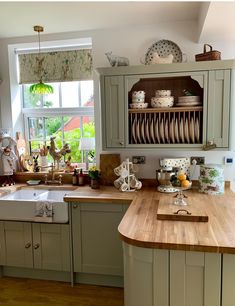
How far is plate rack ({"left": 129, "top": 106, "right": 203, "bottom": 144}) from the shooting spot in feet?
7.80

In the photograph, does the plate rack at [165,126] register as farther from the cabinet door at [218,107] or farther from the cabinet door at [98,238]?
the cabinet door at [98,238]

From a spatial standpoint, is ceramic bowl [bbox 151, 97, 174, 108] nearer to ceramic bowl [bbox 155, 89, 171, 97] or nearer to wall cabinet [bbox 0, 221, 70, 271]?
ceramic bowl [bbox 155, 89, 171, 97]

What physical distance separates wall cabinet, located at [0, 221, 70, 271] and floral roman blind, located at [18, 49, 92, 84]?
5.38ft

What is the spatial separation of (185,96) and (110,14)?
1003 millimetres

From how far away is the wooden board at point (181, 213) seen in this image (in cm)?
167

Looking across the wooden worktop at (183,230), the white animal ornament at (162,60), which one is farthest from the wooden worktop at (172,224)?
the white animal ornament at (162,60)

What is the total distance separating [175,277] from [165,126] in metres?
1.42

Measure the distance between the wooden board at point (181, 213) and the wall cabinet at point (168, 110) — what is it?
25.8 inches

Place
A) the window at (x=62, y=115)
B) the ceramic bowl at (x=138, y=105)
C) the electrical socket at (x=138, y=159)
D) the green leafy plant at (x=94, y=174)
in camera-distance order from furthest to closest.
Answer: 1. the window at (x=62, y=115)
2. the electrical socket at (x=138, y=159)
3. the green leafy plant at (x=94, y=174)
4. the ceramic bowl at (x=138, y=105)

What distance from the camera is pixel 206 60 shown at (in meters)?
2.25

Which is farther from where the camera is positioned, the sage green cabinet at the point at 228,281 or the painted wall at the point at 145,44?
the painted wall at the point at 145,44

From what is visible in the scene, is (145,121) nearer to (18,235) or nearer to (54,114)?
(54,114)

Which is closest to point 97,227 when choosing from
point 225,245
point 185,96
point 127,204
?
point 127,204

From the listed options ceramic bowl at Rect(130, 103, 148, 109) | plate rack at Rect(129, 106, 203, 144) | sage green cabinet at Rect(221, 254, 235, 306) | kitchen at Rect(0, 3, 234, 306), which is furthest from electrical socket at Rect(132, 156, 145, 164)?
sage green cabinet at Rect(221, 254, 235, 306)
